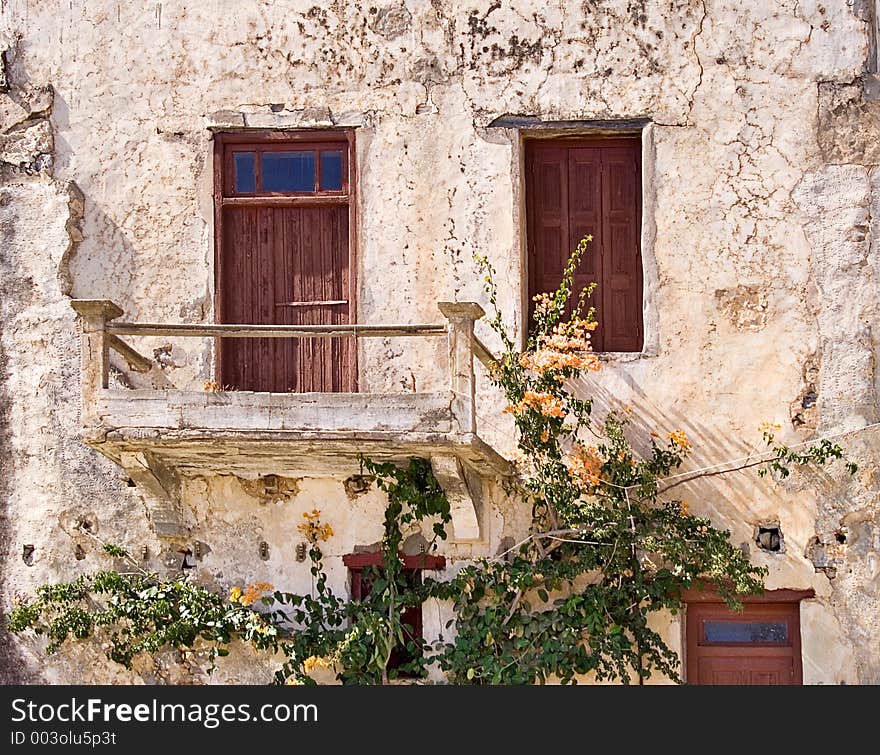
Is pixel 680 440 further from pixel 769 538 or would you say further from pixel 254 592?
pixel 254 592

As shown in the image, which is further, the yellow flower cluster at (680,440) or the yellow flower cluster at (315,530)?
the yellow flower cluster at (315,530)

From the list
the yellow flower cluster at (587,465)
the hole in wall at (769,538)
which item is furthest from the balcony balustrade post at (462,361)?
the hole in wall at (769,538)

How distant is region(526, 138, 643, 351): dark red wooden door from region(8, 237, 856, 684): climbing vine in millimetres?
183

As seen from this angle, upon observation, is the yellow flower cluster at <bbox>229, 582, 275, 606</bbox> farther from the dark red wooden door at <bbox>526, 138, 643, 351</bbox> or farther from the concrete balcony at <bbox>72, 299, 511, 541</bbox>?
the dark red wooden door at <bbox>526, 138, 643, 351</bbox>

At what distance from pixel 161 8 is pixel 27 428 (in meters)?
3.02

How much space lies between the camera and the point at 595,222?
38.1 ft

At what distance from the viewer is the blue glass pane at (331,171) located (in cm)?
1171

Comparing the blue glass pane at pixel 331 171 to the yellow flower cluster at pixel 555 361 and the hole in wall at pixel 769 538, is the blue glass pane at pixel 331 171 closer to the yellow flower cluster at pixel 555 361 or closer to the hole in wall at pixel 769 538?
the yellow flower cluster at pixel 555 361

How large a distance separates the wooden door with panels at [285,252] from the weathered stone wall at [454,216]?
149 mm

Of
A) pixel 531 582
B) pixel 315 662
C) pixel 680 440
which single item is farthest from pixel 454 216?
pixel 315 662

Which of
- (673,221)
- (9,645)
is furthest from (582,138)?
(9,645)

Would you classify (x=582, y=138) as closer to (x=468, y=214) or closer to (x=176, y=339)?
(x=468, y=214)

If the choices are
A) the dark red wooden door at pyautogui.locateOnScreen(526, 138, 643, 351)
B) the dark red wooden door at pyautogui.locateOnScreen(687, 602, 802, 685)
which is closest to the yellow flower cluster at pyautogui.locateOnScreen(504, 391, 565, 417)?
the dark red wooden door at pyautogui.locateOnScreen(526, 138, 643, 351)

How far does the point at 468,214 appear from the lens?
11555 mm
